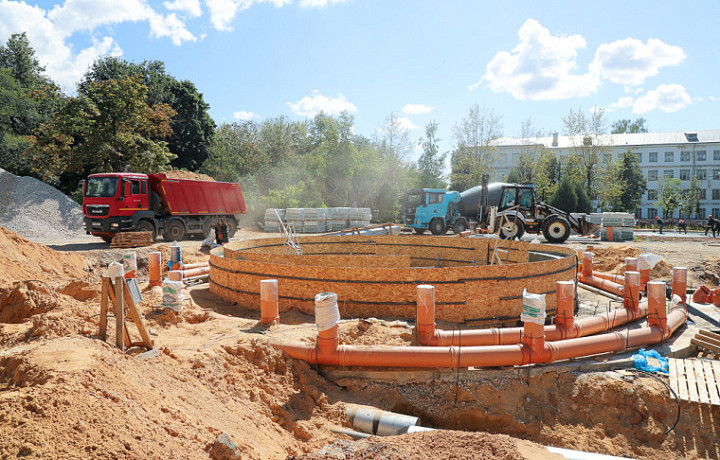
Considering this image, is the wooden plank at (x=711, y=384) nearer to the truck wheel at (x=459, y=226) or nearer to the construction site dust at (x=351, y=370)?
the construction site dust at (x=351, y=370)

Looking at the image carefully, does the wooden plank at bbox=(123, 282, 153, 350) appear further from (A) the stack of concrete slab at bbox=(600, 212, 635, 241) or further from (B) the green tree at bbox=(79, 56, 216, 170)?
(B) the green tree at bbox=(79, 56, 216, 170)

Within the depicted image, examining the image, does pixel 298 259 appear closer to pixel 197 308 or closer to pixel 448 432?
pixel 197 308

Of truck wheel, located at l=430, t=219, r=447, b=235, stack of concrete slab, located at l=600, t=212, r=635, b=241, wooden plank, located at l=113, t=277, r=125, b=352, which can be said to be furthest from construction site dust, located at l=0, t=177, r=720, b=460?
stack of concrete slab, located at l=600, t=212, r=635, b=241

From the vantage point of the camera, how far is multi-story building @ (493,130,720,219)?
196 feet

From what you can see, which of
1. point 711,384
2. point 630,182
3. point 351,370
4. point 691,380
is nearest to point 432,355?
point 351,370

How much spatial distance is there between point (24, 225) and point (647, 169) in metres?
69.7

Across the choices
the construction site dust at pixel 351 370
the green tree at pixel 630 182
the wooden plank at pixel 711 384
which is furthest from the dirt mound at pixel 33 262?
the green tree at pixel 630 182

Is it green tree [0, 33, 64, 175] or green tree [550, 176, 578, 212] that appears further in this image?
green tree [550, 176, 578, 212]

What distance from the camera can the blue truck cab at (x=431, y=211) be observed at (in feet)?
83.9

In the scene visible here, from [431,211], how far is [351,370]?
1978 cm

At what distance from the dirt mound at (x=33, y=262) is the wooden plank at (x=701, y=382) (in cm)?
1297

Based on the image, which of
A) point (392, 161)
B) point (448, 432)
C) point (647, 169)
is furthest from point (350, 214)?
point (647, 169)

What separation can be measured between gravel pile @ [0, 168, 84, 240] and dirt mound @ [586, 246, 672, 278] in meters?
24.2

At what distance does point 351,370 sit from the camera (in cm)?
654
